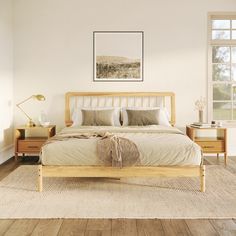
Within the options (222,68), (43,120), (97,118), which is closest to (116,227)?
(97,118)

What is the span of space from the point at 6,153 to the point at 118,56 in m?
2.52

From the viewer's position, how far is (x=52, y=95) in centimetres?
632

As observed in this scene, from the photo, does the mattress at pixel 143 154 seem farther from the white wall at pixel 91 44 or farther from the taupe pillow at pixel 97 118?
the white wall at pixel 91 44

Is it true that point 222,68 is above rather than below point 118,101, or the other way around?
above

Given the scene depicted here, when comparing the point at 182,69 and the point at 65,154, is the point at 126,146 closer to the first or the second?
the point at 65,154

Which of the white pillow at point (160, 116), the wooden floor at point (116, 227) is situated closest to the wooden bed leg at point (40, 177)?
the wooden floor at point (116, 227)

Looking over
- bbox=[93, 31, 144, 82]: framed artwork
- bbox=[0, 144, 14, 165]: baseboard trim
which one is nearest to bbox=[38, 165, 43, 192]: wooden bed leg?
bbox=[0, 144, 14, 165]: baseboard trim

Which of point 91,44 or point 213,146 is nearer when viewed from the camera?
point 213,146

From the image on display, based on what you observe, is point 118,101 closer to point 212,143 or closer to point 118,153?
point 212,143

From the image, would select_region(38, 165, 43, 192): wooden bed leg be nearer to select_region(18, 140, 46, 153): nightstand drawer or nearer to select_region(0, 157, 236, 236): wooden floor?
select_region(0, 157, 236, 236): wooden floor

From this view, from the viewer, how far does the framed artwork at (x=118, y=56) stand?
6254mm

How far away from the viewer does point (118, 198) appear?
374cm

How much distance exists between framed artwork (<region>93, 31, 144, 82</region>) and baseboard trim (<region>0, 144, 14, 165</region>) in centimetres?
187

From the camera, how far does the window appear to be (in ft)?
20.9
